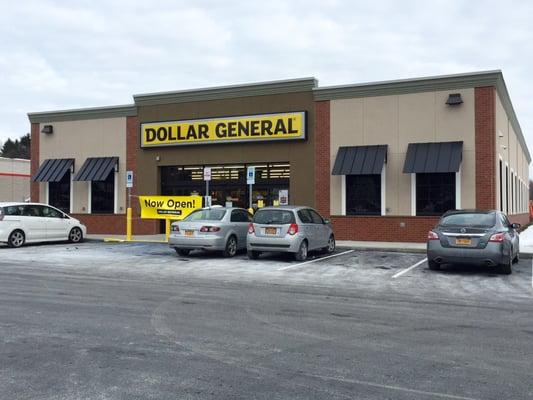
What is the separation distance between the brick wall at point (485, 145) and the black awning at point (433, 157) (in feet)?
2.35

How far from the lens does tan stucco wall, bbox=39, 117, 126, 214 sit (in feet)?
82.3

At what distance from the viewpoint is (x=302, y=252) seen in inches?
594

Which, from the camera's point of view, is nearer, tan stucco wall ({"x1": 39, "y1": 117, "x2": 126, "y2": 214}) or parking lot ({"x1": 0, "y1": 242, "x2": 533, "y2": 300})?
parking lot ({"x1": 0, "y1": 242, "x2": 533, "y2": 300})

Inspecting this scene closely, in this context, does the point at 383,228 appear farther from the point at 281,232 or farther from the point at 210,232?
the point at 210,232

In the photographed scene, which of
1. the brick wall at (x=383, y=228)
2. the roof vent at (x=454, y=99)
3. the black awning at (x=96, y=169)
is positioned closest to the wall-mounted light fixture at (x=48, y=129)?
the black awning at (x=96, y=169)

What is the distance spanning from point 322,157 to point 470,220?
9.27 m

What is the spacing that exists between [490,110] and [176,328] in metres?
15.7

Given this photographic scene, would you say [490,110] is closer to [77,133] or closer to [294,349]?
[294,349]

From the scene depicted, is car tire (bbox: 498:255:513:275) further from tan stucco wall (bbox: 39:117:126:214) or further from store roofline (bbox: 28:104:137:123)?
store roofline (bbox: 28:104:137:123)

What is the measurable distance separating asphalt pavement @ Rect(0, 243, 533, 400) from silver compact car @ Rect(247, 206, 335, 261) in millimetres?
2055

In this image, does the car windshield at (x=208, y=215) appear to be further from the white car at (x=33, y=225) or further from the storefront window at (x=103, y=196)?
the storefront window at (x=103, y=196)

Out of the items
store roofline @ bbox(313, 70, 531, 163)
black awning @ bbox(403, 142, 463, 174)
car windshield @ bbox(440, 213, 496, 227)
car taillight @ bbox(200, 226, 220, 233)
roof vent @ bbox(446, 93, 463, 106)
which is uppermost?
store roofline @ bbox(313, 70, 531, 163)

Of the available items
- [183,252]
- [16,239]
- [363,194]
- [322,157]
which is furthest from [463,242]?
[16,239]

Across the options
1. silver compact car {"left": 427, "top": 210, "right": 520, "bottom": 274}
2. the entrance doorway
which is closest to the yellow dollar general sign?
the entrance doorway
